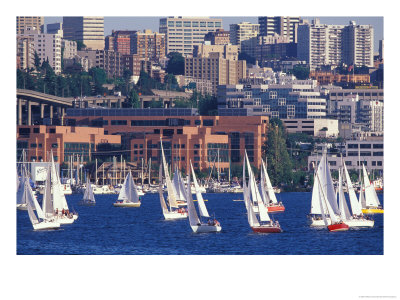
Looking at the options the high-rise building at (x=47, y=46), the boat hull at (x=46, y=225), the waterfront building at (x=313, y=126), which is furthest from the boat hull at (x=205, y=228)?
the high-rise building at (x=47, y=46)

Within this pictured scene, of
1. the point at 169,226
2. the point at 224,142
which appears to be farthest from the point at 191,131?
the point at 169,226

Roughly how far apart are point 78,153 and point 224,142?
16006mm

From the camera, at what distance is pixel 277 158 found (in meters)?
127

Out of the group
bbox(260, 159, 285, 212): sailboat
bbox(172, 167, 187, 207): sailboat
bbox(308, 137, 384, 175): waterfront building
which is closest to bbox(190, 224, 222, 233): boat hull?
bbox(260, 159, 285, 212): sailboat

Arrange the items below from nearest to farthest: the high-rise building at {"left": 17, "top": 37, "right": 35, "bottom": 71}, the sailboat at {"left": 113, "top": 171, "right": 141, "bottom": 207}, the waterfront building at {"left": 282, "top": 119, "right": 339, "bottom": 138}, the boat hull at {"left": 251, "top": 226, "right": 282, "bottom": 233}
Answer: the boat hull at {"left": 251, "top": 226, "right": 282, "bottom": 233} → the sailboat at {"left": 113, "top": 171, "right": 141, "bottom": 207} → the high-rise building at {"left": 17, "top": 37, "right": 35, "bottom": 71} → the waterfront building at {"left": 282, "top": 119, "right": 339, "bottom": 138}

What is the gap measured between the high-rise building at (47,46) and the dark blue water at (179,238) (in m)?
113

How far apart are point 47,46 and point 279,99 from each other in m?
37.2

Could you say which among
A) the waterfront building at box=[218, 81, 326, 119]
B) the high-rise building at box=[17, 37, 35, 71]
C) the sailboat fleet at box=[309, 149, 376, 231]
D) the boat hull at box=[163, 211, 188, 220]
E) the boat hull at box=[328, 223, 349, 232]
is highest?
the high-rise building at box=[17, 37, 35, 71]

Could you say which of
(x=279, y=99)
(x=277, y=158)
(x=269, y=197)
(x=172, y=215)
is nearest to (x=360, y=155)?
(x=277, y=158)

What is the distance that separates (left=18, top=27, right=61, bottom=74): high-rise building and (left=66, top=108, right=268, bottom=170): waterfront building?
36.5 metres

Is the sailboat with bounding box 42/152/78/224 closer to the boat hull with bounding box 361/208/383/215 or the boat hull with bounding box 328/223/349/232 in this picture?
the boat hull with bounding box 328/223/349/232

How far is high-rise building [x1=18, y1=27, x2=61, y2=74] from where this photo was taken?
187375 mm

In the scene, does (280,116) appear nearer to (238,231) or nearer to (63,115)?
(63,115)
